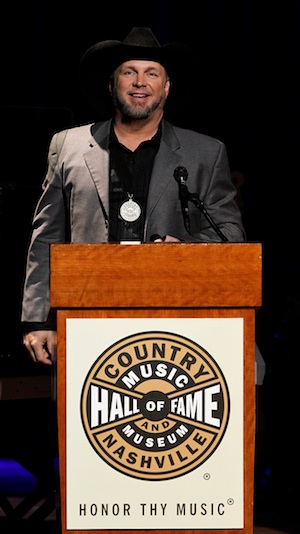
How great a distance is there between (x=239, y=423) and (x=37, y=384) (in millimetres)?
1542

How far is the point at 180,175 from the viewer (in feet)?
9.88

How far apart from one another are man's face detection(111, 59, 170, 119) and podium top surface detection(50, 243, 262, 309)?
→ 92 centimetres

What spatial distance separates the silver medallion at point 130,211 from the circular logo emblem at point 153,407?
30.0 inches

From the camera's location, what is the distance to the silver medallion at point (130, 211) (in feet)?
10.6

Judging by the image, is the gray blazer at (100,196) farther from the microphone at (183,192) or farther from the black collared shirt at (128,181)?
the microphone at (183,192)

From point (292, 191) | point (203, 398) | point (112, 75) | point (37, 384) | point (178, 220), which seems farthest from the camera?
point (292, 191)

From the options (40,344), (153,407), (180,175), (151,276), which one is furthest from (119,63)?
(153,407)

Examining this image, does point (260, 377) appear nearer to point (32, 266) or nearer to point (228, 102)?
point (32, 266)

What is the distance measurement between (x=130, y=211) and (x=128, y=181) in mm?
179

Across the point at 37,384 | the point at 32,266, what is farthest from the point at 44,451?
the point at 32,266

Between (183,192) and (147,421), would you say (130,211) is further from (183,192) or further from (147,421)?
(147,421)

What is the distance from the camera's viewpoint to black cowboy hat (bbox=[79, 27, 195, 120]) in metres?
3.57

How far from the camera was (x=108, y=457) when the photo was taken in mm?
2527

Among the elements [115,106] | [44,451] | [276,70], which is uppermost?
[276,70]
